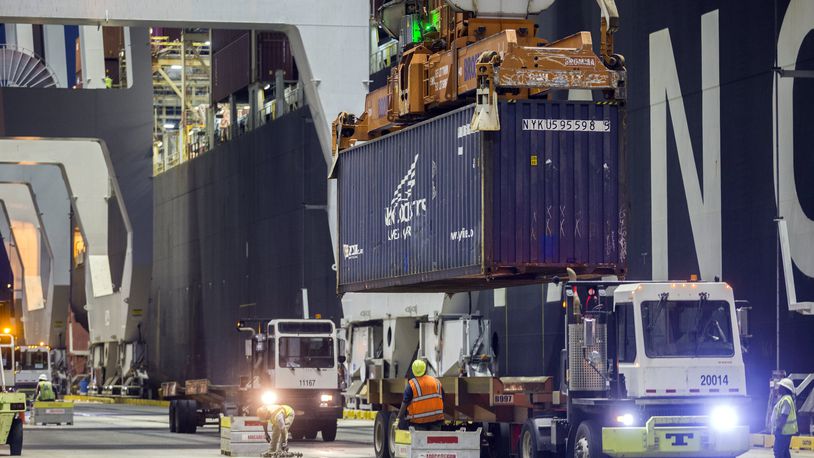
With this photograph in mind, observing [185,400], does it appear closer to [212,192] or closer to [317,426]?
[317,426]

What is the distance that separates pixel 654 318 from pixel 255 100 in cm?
5211

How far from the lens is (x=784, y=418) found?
73.1ft

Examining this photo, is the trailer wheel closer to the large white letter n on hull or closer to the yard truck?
the yard truck

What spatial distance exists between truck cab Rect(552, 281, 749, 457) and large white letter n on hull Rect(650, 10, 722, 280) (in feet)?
45.6

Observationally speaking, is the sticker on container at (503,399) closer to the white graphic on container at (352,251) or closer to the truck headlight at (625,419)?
the truck headlight at (625,419)

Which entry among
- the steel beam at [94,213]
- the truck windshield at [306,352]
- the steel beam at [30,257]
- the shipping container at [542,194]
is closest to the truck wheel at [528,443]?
the shipping container at [542,194]

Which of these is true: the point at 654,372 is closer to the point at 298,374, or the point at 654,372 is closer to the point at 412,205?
the point at 412,205

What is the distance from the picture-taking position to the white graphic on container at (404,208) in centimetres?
2869

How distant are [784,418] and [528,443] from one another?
161 inches

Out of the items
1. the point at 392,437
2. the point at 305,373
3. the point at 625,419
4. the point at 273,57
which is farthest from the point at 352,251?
the point at 273,57

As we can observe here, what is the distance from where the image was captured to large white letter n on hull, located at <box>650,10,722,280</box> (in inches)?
1320

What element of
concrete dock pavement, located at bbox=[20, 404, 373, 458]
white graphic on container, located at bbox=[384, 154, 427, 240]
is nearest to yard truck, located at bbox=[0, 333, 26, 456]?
concrete dock pavement, located at bbox=[20, 404, 373, 458]

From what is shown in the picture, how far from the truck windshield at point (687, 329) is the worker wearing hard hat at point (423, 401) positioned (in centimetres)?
334

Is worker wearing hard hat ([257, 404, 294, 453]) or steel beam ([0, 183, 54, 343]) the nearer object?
worker wearing hard hat ([257, 404, 294, 453])
